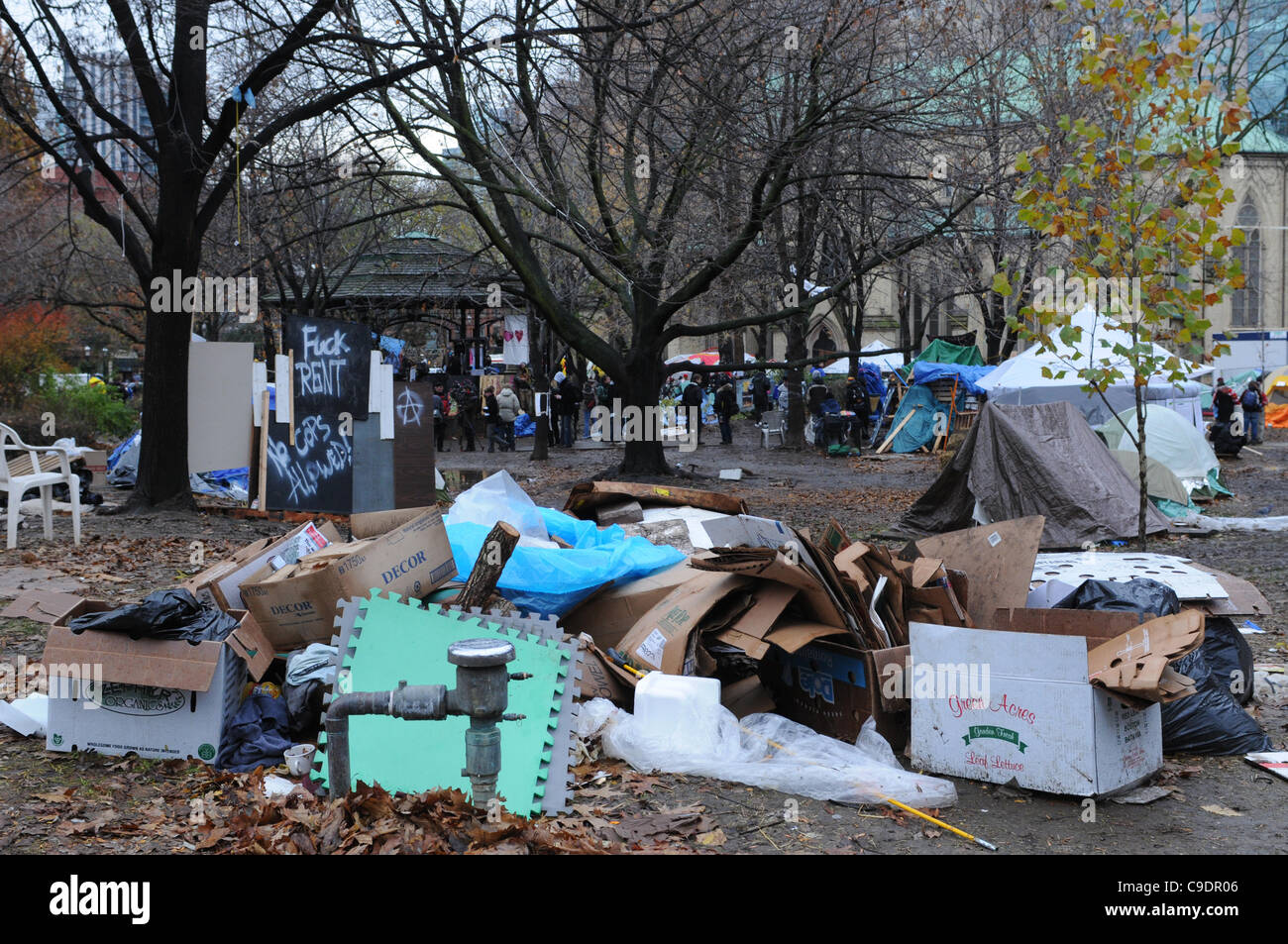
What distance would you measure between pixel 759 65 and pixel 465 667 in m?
11.2

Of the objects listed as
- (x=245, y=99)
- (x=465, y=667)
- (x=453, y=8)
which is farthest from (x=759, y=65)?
(x=465, y=667)

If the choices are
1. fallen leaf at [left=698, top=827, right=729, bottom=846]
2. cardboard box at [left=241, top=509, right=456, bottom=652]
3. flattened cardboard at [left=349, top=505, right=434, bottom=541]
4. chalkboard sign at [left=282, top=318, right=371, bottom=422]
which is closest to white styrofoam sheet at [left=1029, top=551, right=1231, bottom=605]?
fallen leaf at [left=698, top=827, right=729, bottom=846]

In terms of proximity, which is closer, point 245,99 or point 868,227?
point 245,99

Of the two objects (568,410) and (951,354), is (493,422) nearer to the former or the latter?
(568,410)

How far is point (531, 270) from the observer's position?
15805mm

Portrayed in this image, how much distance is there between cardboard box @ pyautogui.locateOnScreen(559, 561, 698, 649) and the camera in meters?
5.91

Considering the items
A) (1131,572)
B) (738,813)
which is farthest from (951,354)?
(738,813)

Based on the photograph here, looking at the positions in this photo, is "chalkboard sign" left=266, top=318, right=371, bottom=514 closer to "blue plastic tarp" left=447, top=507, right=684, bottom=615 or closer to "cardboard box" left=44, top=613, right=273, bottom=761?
"blue plastic tarp" left=447, top=507, right=684, bottom=615

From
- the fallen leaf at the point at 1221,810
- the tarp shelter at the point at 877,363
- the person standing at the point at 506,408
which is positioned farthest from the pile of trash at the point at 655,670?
the tarp shelter at the point at 877,363

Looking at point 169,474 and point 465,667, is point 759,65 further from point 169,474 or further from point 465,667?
point 465,667

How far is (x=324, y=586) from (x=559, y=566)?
1.23 meters

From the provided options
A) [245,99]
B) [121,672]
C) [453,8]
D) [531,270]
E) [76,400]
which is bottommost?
[121,672]

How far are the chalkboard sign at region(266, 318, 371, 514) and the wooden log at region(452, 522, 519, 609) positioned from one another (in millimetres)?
7300

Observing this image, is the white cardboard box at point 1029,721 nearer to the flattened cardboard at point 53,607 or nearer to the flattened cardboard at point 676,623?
the flattened cardboard at point 676,623
